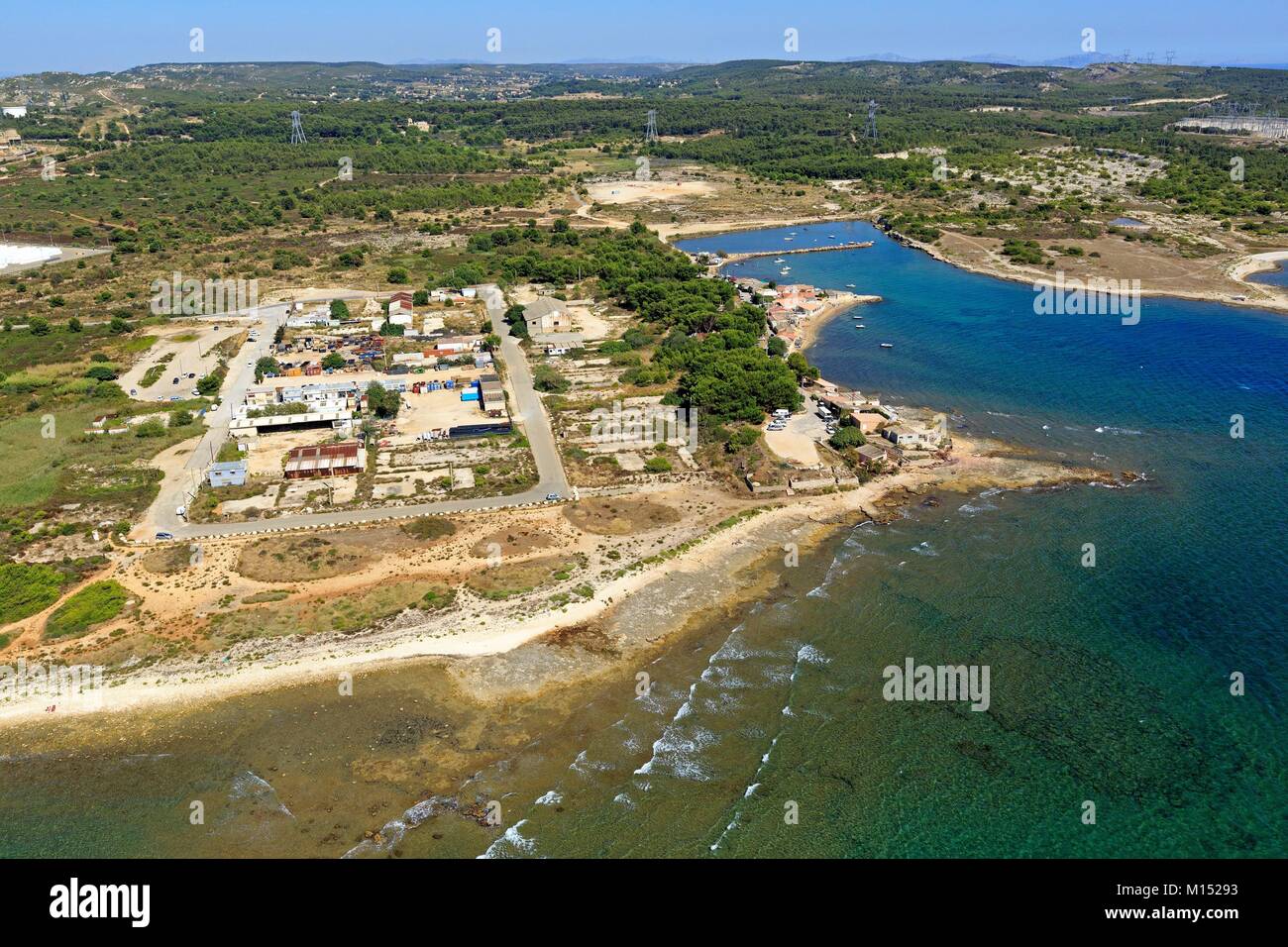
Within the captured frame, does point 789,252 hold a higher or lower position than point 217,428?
higher

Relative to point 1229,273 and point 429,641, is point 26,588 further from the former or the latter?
point 1229,273

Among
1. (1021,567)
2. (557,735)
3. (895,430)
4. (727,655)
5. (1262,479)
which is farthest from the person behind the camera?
(895,430)

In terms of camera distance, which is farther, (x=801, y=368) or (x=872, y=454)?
(x=801, y=368)

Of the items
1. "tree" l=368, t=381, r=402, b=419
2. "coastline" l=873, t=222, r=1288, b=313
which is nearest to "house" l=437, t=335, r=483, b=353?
"tree" l=368, t=381, r=402, b=419

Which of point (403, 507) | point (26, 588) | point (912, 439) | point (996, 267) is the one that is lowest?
point (26, 588)

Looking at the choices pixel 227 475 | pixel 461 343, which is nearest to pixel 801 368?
pixel 461 343
